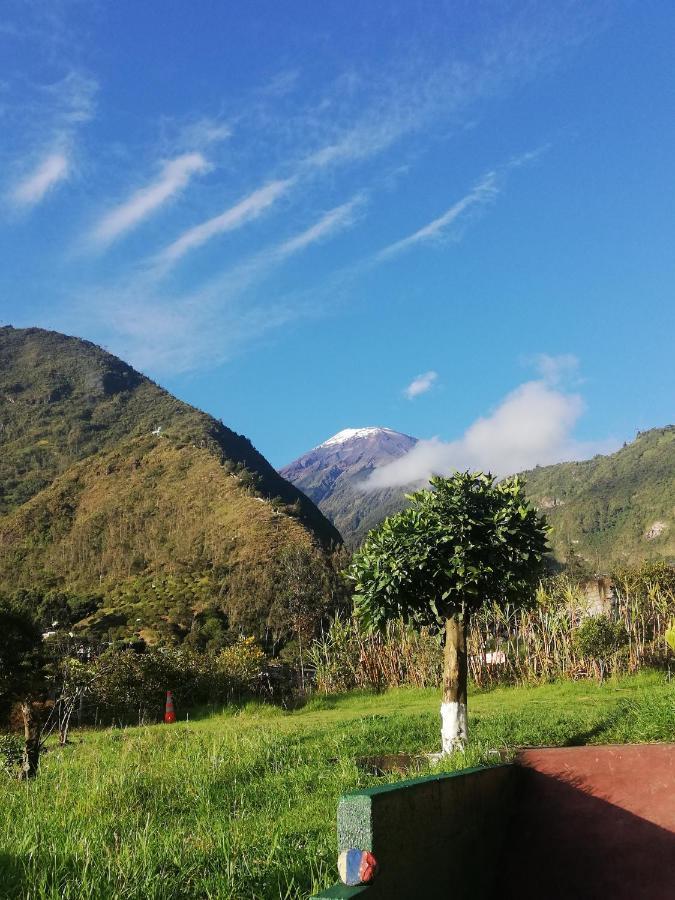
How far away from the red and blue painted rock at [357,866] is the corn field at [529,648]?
13.9m

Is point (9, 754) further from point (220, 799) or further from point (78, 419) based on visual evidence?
point (78, 419)

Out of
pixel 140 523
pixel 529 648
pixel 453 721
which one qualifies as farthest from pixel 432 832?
pixel 140 523

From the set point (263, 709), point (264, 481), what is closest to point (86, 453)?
point (264, 481)

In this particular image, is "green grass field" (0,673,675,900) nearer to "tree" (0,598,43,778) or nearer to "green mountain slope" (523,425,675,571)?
"tree" (0,598,43,778)

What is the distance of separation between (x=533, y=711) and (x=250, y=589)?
3482 centimetres

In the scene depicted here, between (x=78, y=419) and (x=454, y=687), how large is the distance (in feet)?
313

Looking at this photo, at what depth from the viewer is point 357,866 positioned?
125 inches

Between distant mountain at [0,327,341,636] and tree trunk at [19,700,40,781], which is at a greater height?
distant mountain at [0,327,341,636]

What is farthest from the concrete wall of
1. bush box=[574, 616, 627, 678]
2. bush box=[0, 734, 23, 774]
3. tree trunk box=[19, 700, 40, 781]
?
bush box=[574, 616, 627, 678]

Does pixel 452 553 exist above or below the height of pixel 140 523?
below

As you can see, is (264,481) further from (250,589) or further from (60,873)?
(60,873)

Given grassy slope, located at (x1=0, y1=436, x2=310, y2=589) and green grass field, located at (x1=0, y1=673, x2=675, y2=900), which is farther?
grassy slope, located at (x1=0, y1=436, x2=310, y2=589)

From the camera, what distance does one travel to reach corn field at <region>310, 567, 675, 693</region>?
18109 mm

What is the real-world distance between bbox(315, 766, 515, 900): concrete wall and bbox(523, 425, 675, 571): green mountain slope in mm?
93397
